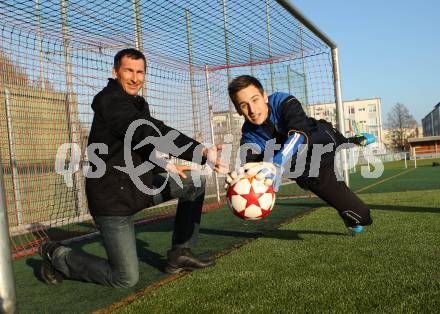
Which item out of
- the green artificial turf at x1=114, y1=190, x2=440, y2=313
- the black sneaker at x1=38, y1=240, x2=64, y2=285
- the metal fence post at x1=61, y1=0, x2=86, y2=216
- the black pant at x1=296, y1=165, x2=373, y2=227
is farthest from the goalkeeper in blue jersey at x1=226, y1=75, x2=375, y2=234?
the metal fence post at x1=61, y1=0, x2=86, y2=216

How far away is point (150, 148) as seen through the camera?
12.8 feet

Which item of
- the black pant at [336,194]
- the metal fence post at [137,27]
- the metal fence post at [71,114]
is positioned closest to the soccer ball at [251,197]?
the black pant at [336,194]

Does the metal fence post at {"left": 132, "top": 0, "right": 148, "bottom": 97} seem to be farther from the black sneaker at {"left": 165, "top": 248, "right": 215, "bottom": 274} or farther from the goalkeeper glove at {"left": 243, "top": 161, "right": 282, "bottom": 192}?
the goalkeeper glove at {"left": 243, "top": 161, "right": 282, "bottom": 192}

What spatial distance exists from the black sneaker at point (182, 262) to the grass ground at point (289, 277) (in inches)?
4.6

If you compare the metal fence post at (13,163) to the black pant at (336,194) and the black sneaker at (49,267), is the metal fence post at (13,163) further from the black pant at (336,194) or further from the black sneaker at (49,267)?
the black pant at (336,194)

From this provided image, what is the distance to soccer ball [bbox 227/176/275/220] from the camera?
3684mm

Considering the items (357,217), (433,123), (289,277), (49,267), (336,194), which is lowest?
(289,277)

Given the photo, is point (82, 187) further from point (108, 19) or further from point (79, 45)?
point (108, 19)

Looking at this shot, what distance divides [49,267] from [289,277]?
2204mm

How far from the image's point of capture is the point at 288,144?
4.01 metres

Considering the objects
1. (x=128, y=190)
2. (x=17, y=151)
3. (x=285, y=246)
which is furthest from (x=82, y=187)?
(x=128, y=190)

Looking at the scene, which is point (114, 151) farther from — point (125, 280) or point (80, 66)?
point (80, 66)

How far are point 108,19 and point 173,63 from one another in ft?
10.7

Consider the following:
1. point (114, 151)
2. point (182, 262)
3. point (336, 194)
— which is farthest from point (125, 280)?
point (336, 194)
